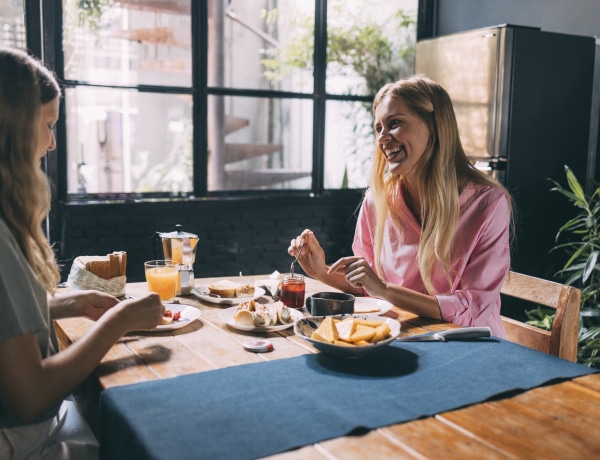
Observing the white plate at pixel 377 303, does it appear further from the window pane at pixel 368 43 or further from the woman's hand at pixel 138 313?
the window pane at pixel 368 43

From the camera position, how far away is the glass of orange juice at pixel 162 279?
1.84 m

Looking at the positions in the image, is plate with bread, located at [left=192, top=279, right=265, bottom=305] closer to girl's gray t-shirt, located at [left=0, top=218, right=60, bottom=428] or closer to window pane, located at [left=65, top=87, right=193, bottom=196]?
girl's gray t-shirt, located at [left=0, top=218, right=60, bottom=428]

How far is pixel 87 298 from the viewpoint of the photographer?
1.56m

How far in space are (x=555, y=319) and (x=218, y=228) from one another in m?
2.67

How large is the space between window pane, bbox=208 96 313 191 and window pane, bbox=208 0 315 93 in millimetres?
133

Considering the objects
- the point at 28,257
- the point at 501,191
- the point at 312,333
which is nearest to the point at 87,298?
the point at 28,257

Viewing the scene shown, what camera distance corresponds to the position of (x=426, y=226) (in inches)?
78.4

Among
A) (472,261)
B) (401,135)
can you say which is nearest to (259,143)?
(401,135)

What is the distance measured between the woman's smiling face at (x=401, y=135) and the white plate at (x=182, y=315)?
0.82 metres

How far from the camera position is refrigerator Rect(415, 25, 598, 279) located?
11.2 ft

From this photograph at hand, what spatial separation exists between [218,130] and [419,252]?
2.40 metres

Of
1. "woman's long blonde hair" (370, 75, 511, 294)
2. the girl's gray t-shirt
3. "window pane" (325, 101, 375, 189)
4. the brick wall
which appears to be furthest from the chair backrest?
"window pane" (325, 101, 375, 189)

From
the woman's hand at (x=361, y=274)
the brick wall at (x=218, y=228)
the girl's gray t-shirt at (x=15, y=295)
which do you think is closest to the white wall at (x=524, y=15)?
the brick wall at (x=218, y=228)

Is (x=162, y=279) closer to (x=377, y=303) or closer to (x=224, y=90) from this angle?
(x=377, y=303)
